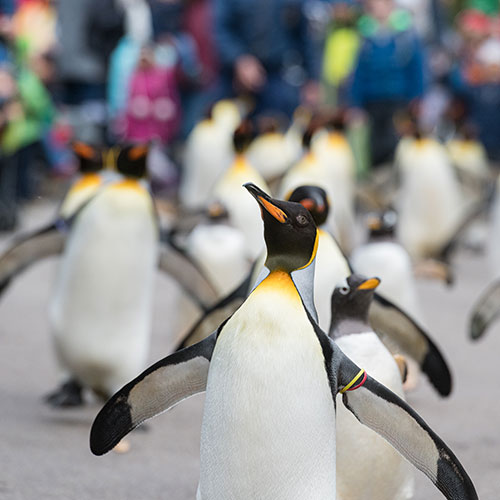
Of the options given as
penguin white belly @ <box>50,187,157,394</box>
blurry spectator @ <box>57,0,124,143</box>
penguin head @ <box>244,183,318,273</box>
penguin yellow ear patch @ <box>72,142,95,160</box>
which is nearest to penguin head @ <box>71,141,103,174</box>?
penguin yellow ear patch @ <box>72,142,95,160</box>

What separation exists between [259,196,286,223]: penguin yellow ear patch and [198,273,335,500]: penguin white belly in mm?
140

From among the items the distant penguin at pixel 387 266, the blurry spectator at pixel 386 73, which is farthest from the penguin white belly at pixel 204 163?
the distant penguin at pixel 387 266

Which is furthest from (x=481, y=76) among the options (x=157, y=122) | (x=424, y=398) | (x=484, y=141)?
(x=424, y=398)

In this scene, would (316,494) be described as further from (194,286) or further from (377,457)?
(194,286)

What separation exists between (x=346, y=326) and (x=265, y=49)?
8.20m

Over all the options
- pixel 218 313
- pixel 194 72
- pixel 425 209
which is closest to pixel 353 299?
pixel 218 313

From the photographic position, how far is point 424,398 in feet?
15.1

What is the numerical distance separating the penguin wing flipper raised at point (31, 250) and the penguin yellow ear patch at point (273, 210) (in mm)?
1824

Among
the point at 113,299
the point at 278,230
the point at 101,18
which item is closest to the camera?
the point at 278,230

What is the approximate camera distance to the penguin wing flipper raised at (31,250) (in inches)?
161

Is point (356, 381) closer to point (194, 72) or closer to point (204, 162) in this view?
point (204, 162)

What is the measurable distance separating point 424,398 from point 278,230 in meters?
2.35

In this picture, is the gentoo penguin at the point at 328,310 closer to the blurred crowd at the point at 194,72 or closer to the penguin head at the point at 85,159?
the penguin head at the point at 85,159

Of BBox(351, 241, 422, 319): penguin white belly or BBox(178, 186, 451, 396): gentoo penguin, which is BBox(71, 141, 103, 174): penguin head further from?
BBox(178, 186, 451, 396): gentoo penguin
